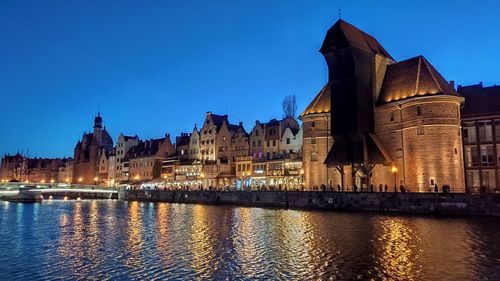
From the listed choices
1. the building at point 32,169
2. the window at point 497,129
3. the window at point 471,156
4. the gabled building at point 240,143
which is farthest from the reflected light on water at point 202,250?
the building at point 32,169

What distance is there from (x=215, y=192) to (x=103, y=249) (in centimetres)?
4781

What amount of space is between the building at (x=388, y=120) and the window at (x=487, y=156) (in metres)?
3.79

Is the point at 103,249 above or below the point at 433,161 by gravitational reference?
below

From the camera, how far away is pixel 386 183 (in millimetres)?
56438

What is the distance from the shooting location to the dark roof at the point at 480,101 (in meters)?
53.2

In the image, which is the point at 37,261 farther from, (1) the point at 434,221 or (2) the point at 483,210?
(2) the point at 483,210

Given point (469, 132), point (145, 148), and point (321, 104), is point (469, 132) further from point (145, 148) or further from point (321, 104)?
point (145, 148)

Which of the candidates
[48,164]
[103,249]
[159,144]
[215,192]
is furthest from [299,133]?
[48,164]

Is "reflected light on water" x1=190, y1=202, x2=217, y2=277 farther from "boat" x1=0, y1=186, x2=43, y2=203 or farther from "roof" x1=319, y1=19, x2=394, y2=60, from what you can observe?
"boat" x1=0, y1=186, x2=43, y2=203

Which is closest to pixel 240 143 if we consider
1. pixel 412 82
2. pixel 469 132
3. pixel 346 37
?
pixel 346 37

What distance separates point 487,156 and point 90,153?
119 metres

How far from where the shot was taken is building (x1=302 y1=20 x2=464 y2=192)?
169 ft

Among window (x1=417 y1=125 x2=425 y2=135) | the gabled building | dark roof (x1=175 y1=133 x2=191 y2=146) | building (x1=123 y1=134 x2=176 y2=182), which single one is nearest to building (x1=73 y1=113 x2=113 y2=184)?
building (x1=123 y1=134 x2=176 y2=182)

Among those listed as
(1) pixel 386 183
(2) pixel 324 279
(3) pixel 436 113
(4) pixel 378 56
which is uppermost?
(4) pixel 378 56
